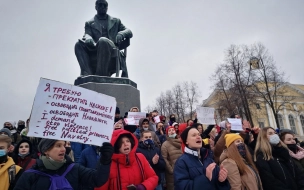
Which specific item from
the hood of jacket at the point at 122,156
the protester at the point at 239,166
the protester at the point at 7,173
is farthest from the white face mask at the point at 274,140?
the protester at the point at 7,173

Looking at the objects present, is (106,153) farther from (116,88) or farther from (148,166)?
(116,88)

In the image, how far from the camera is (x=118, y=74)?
9.42 m

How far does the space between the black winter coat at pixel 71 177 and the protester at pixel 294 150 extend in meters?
3.62

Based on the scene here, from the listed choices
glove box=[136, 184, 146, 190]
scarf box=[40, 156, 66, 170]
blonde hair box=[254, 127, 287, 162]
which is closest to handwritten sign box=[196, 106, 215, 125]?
blonde hair box=[254, 127, 287, 162]

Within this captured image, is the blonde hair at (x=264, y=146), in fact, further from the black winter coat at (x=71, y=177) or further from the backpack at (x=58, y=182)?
the backpack at (x=58, y=182)

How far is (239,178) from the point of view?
10.2 feet

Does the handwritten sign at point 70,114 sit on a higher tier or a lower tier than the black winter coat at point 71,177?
higher

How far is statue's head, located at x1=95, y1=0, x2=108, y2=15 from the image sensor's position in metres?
10.3

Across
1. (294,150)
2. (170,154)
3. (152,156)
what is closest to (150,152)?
(152,156)

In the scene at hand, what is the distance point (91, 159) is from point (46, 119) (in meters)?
1.49

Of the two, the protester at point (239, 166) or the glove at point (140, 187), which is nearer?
the glove at point (140, 187)

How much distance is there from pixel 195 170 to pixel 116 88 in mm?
6274

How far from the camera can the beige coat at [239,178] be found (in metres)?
3.05

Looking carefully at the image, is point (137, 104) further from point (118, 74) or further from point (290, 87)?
point (290, 87)
